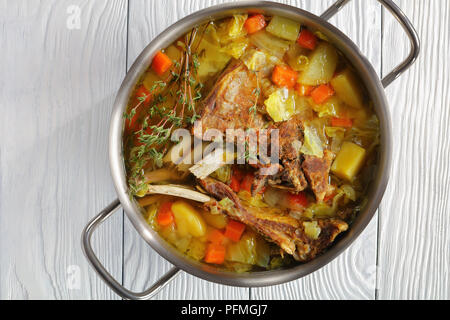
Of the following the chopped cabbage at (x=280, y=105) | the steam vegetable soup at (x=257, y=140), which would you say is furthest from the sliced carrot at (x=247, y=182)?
the chopped cabbage at (x=280, y=105)

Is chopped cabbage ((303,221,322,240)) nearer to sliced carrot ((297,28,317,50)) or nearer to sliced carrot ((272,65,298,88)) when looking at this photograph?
sliced carrot ((272,65,298,88))

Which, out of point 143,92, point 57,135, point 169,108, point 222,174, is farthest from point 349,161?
point 57,135

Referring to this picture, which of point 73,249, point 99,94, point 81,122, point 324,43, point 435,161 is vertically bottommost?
point 73,249

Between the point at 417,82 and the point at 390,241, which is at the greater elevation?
the point at 417,82

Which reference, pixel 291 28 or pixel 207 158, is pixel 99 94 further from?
pixel 291 28

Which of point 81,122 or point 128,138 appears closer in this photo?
point 128,138

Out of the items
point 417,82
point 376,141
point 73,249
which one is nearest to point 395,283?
point 376,141
